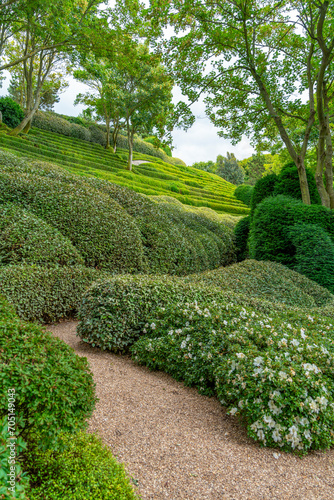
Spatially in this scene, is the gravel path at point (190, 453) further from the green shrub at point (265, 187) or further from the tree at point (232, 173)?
the tree at point (232, 173)

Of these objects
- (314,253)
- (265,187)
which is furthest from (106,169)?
(314,253)

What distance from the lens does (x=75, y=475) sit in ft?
6.34

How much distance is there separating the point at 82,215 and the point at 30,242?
4.93 ft

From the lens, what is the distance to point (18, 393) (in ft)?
5.82

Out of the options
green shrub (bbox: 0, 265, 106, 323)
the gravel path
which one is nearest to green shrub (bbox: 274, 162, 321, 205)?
green shrub (bbox: 0, 265, 106, 323)

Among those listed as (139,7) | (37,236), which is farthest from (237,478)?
(139,7)

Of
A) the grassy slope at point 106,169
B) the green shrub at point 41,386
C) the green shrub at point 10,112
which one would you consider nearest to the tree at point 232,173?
the grassy slope at point 106,169

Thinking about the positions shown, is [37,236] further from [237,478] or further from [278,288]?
[278,288]

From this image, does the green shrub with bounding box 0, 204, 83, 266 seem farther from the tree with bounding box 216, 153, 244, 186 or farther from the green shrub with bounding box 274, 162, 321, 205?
the tree with bounding box 216, 153, 244, 186

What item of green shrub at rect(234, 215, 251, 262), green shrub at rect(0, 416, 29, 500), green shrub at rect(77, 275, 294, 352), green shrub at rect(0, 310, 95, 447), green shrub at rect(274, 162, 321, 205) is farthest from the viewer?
green shrub at rect(234, 215, 251, 262)

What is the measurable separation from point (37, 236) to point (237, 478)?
16.5 ft

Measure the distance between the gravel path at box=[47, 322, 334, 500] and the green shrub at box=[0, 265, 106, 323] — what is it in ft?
6.11

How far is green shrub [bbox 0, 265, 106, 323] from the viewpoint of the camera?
4643 millimetres

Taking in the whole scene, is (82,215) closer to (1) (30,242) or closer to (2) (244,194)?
(1) (30,242)
